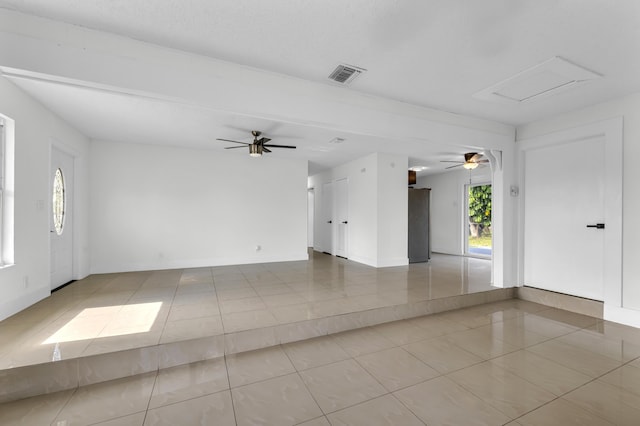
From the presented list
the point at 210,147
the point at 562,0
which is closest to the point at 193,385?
the point at 562,0

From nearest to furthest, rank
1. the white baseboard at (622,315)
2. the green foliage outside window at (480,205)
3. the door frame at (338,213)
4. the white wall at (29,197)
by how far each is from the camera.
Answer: the white wall at (29,197)
the white baseboard at (622,315)
the door frame at (338,213)
the green foliage outside window at (480,205)

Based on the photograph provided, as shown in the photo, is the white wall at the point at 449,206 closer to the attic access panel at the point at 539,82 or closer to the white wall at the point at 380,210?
the white wall at the point at 380,210

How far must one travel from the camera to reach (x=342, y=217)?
7.12 meters

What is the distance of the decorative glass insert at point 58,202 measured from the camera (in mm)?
4001

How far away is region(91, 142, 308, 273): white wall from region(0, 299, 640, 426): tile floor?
3.66 metres

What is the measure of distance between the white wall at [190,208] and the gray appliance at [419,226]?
2.62 meters

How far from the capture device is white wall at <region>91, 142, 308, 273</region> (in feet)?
16.7

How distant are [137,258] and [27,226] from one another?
225 centimetres

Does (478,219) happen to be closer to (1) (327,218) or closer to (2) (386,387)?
(1) (327,218)

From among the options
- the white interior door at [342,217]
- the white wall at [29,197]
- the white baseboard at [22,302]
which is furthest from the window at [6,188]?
the white interior door at [342,217]

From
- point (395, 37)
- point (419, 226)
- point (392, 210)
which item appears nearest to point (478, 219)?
point (419, 226)

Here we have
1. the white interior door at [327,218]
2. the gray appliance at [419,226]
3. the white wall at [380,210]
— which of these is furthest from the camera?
the white interior door at [327,218]

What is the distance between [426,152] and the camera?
18.9ft

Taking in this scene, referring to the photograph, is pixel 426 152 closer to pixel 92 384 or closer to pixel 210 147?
pixel 210 147
